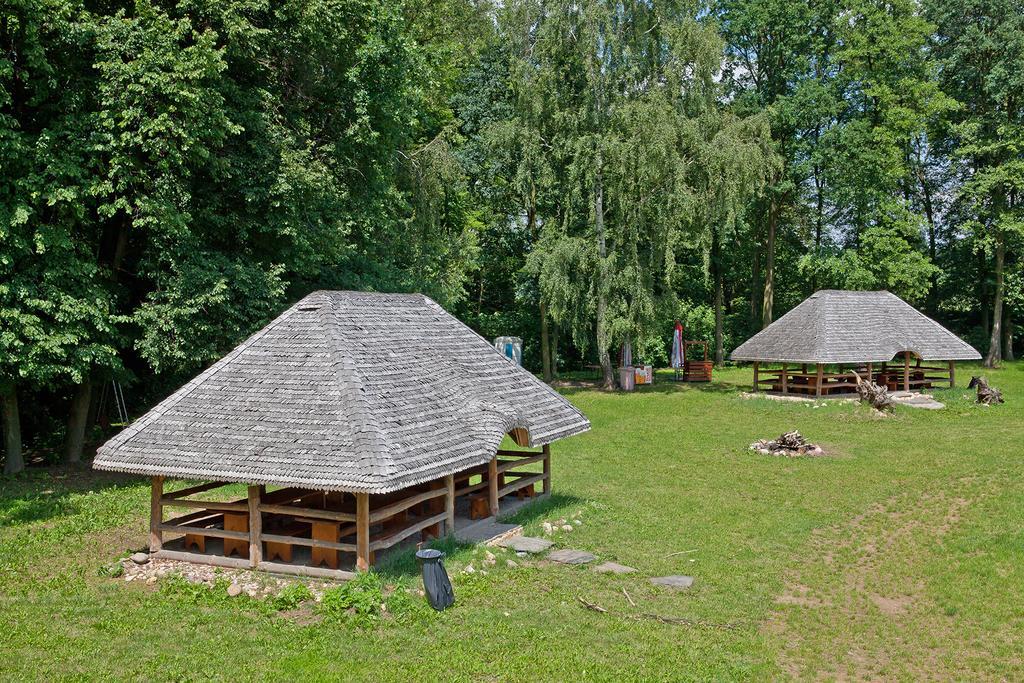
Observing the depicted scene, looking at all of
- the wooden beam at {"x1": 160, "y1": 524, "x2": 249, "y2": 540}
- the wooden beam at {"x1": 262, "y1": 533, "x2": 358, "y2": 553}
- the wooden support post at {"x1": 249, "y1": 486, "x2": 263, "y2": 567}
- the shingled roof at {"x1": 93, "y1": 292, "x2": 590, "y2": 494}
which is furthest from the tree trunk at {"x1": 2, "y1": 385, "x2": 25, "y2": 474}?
the wooden beam at {"x1": 262, "y1": 533, "x2": 358, "y2": 553}

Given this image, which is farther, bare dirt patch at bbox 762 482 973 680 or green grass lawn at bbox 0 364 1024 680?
bare dirt patch at bbox 762 482 973 680

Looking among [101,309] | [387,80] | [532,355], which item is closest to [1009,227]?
[532,355]

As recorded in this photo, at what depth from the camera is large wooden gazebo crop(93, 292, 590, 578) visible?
1048 centimetres

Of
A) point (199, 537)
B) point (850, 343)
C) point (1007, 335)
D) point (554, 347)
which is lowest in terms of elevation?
point (199, 537)

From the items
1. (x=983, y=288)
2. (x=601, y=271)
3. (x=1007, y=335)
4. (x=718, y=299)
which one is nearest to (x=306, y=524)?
(x=601, y=271)

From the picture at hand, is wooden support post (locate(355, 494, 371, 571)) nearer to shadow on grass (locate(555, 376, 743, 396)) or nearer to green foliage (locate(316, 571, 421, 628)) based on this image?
green foliage (locate(316, 571, 421, 628))

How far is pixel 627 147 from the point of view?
29.7 metres

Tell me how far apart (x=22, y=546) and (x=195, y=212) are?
28.5ft

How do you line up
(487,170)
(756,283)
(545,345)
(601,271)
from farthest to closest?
(756,283)
(545,345)
(487,170)
(601,271)

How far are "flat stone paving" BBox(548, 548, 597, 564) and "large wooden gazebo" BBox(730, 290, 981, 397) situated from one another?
18458 millimetres

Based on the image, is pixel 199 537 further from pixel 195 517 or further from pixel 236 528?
pixel 195 517

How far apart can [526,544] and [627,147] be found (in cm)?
2074

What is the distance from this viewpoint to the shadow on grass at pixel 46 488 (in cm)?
1473

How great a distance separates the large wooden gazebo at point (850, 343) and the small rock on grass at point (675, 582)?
61.3ft
